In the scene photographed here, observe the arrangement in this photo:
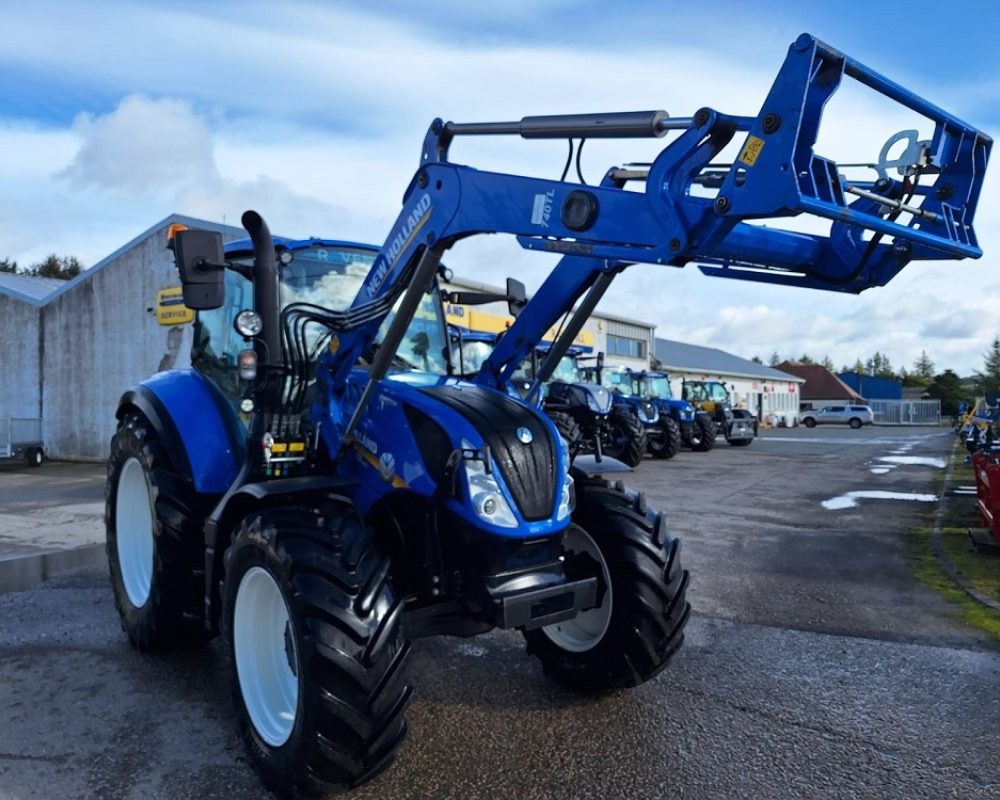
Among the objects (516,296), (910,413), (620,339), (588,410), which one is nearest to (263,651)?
(516,296)

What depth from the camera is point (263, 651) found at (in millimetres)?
3510

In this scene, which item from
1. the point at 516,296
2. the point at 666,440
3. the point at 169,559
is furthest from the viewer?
the point at 666,440

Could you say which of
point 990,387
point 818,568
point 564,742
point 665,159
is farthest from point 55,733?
point 990,387

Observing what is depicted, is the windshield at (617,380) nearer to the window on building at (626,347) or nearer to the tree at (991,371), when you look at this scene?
the window on building at (626,347)

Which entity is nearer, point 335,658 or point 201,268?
→ point 335,658

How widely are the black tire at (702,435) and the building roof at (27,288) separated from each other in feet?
55.4

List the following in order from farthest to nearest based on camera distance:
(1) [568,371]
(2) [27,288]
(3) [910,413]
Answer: (3) [910,413] < (2) [27,288] < (1) [568,371]

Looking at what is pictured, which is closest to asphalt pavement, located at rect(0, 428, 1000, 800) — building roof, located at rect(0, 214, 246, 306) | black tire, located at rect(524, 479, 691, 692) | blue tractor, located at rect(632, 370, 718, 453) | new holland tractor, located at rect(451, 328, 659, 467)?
black tire, located at rect(524, 479, 691, 692)

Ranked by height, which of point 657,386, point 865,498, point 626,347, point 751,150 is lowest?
point 865,498

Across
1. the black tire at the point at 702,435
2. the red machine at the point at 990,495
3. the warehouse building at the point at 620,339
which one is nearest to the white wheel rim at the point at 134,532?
the red machine at the point at 990,495

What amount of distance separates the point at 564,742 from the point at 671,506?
7.90 metres

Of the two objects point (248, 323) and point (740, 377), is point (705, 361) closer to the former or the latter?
point (740, 377)

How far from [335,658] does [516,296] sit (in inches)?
101

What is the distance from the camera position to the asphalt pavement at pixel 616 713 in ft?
10.8
